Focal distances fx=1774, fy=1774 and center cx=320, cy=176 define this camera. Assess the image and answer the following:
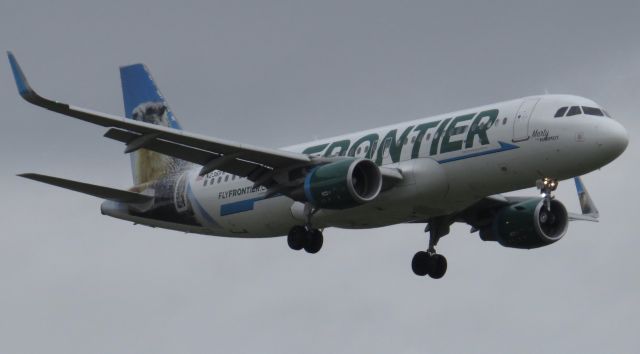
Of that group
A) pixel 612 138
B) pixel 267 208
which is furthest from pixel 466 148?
pixel 267 208

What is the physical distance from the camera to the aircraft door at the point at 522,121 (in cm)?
5794

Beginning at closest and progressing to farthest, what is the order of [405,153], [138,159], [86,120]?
1. [86,120]
2. [405,153]
3. [138,159]

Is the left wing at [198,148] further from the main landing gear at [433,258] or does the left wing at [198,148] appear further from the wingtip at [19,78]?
the main landing gear at [433,258]

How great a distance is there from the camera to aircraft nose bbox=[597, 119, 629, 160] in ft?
188

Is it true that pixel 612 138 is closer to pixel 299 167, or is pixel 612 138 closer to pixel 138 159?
pixel 299 167

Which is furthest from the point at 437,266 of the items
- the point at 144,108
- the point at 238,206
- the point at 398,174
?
the point at 144,108

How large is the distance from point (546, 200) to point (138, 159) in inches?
744

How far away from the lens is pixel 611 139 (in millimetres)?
57312

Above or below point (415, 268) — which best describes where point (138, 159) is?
above

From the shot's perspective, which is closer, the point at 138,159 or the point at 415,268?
the point at 415,268

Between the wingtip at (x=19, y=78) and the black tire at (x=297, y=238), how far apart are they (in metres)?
12.3

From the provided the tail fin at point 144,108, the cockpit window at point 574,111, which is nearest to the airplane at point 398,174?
the cockpit window at point 574,111

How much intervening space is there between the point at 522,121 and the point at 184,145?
11448 millimetres

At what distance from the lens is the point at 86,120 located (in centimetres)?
5616
